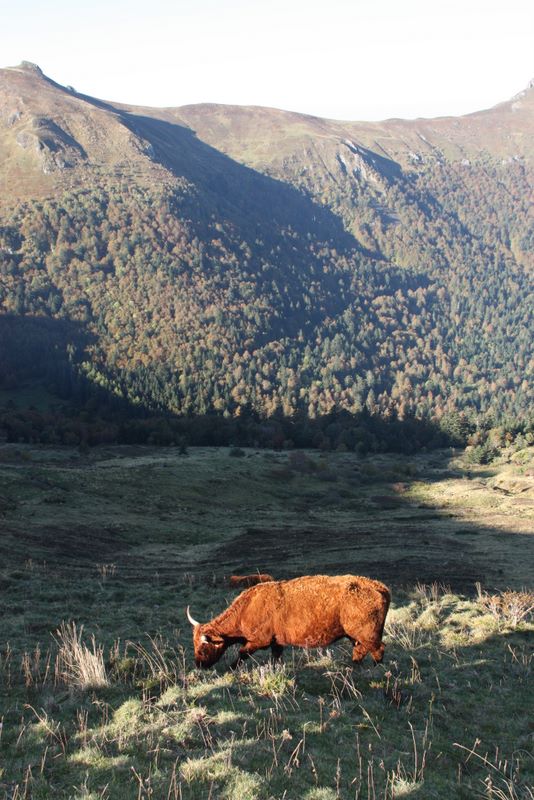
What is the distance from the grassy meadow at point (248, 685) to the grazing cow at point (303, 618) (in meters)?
0.44

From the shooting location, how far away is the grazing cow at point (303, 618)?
33.1 feet

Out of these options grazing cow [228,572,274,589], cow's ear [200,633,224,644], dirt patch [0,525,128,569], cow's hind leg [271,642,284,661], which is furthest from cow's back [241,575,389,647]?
dirt patch [0,525,128,569]

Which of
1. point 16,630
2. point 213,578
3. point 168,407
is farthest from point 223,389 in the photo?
point 16,630

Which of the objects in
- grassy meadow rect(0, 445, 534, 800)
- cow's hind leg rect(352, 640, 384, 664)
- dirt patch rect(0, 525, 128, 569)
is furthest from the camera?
dirt patch rect(0, 525, 128, 569)

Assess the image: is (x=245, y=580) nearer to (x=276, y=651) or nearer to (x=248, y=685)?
(x=276, y=651)

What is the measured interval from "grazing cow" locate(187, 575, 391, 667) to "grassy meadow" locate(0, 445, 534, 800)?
440 mm

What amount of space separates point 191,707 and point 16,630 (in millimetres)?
7704

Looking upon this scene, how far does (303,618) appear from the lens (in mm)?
10219

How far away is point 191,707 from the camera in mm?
8633

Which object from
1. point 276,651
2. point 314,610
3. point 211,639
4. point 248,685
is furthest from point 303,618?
point 211,639

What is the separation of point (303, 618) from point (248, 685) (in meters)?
1.40

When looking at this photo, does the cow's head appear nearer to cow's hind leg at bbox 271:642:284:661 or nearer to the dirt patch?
cow's hind leg at bbox 271:642:284:661

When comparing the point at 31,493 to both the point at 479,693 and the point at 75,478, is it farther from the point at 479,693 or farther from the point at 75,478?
the point at 479,693

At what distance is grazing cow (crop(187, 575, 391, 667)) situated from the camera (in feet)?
33.1
